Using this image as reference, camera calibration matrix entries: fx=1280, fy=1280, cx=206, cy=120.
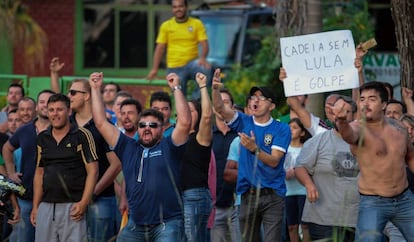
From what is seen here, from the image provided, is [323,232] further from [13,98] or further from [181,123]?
[13,98]

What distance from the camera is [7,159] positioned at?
13.9 meters

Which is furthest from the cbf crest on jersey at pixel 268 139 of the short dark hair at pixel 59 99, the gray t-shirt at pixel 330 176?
the short dark hair at pixel 59 99

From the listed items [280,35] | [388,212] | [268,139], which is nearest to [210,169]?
[268,139]

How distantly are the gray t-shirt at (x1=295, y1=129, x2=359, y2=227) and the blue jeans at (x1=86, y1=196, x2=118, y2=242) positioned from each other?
6.34 ft

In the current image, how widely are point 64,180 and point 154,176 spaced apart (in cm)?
113

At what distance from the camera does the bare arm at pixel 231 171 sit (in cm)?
1317

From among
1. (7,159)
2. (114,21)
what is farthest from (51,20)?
(7,159)

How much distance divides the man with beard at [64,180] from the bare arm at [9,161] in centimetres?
151

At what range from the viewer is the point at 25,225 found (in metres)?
13.1

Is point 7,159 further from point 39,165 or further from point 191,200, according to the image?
point 191,200

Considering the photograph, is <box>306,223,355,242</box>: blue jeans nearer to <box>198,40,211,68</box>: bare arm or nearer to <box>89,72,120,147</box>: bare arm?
<box>89,72,120,147</box>: bare arm

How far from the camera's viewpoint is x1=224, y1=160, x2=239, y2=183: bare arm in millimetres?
13172

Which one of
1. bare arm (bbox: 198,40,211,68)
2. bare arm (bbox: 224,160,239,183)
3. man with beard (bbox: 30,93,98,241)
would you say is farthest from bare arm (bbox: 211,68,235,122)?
bare arm (bbox: 198,40,211,68)

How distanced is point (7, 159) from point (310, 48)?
351 centimetres
